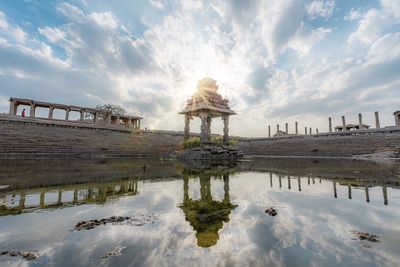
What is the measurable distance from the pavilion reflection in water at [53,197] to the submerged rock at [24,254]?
6.43 ft

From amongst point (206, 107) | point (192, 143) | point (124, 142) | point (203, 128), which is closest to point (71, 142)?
point (124, 142)

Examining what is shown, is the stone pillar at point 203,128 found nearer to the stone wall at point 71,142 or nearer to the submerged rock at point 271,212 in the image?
the stone wall at point 71,142

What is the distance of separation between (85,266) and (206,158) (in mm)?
19960

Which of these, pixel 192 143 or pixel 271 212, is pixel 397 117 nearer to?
pixel 192 143

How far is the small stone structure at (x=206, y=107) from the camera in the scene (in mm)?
23828

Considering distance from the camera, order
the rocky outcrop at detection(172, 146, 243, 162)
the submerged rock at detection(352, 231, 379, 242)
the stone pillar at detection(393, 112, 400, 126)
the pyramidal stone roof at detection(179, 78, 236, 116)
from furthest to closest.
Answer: the stone pillar at detection(393, 112, 400, 126) → the pyramidal stone roof at detection(179, 78, 236, 116) → the rocky outcrop at detection(172, 146, 243, 162) → the submerged rock at detection(352, 231, 379, 242)

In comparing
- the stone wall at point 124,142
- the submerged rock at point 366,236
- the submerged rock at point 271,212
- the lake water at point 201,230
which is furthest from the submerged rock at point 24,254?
the stone wall at point 124,142

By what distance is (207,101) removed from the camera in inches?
955

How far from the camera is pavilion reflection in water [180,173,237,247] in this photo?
9.60 feet

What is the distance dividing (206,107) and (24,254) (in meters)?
21.4

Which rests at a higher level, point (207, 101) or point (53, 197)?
point (207, 101)

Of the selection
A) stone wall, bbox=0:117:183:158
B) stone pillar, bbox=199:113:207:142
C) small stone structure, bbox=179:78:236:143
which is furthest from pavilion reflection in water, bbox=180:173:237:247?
stone wall, bbox=0:117:183:158

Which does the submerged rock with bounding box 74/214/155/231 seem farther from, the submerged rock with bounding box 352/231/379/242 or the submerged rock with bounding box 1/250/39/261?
the submerged rock with bounding box 352/231/379/242

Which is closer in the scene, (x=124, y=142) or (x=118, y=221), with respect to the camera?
(x=118, y=221)
